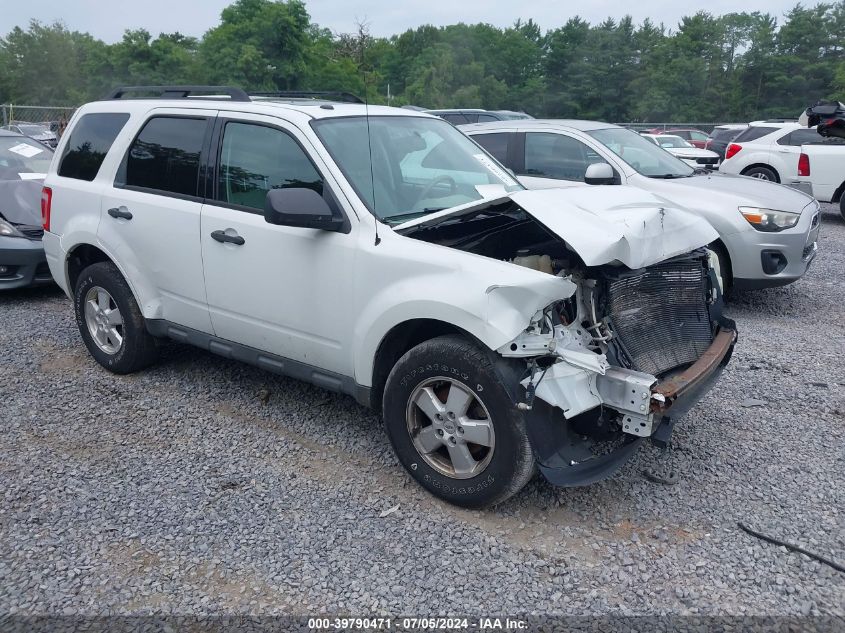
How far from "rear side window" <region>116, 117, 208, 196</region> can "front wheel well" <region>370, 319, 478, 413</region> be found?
1745 mm

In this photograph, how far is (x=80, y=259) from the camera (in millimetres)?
5480

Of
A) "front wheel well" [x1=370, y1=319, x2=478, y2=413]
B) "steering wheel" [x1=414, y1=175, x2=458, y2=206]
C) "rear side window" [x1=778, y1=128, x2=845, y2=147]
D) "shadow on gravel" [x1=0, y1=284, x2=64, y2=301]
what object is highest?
"rear side window" [x1=778, y1=128, x2=845, y2=147]

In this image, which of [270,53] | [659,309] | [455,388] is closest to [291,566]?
[455,388]

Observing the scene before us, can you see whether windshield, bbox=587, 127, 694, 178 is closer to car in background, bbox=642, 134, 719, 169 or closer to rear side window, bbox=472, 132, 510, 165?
rear side window, bbox=472, 132, 510, 165

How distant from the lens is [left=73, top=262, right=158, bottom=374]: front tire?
5.05 m

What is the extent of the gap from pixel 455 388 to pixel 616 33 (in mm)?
63749

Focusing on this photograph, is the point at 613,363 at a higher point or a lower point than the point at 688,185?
lower

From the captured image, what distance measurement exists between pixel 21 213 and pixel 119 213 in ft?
11.9

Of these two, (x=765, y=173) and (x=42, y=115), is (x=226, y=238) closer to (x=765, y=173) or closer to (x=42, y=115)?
(x=765, y=173)

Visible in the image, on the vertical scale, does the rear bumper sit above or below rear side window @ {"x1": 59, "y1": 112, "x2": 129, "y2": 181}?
below

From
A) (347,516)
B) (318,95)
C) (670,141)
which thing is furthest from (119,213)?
(670,141)

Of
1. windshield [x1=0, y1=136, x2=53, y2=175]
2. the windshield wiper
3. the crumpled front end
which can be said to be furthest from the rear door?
windshield [x1=0, y1=136, x2=53, y2=175]

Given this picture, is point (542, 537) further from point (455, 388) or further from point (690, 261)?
point (690, 261)

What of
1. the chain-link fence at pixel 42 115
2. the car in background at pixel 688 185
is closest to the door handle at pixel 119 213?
the car in background at pixel 688 185
